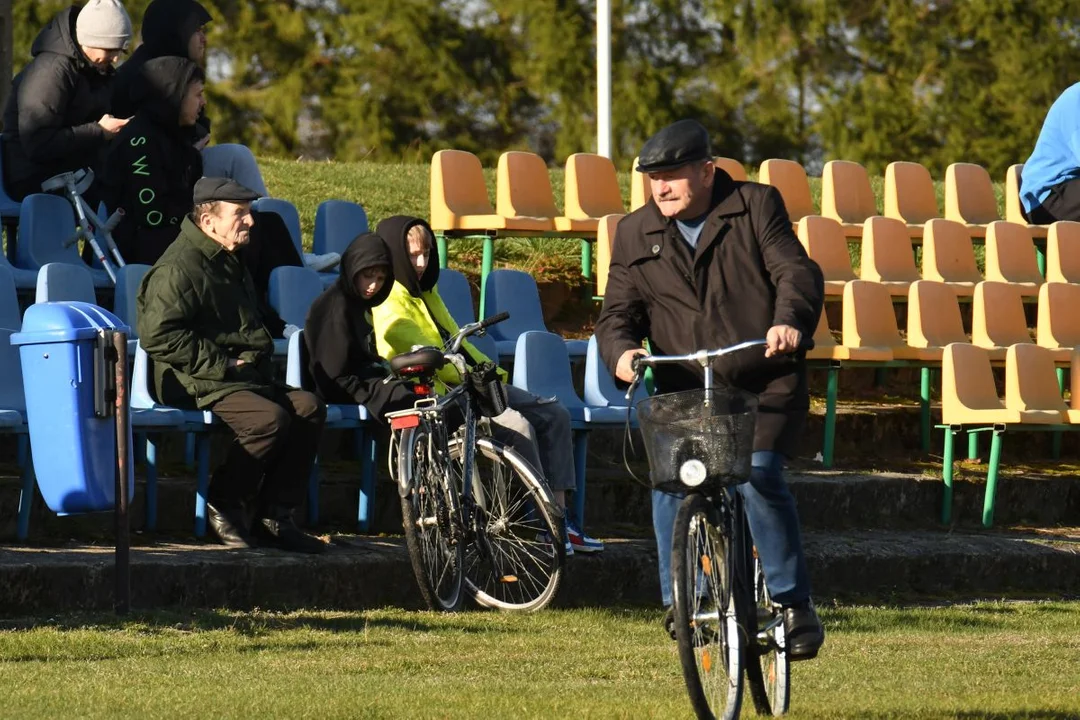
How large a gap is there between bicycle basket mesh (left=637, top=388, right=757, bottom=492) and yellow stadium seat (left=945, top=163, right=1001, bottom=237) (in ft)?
29.1

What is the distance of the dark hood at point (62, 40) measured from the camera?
9703mm

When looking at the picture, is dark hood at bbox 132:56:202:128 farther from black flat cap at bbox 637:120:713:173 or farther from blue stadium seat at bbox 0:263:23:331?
black flat cap at bbox 637:120:713:173

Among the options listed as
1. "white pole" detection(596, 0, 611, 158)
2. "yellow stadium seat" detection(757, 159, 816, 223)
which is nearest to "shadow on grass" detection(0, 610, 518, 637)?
"yellow stadium seat" detection(757, 159, 816, 223)

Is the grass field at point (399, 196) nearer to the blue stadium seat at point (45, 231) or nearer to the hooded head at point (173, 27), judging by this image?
the hooded head at point (173, 27)

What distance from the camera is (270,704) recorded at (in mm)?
5449

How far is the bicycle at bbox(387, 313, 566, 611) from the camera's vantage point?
765cm

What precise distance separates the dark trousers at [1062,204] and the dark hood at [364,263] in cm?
522

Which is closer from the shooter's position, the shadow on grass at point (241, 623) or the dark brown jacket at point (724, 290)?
Result: the dark brown jacket at point (724, 290)

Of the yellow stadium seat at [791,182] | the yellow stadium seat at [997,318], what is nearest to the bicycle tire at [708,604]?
the yellow stadium seat at [997,318]

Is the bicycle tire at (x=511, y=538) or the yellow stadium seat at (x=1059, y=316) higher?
the yellow stadium seat at (x=1059, y=316)

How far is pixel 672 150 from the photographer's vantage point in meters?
5.50

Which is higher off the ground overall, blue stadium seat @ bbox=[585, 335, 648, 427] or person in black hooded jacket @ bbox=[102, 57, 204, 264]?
person in black hooded jacket @ bbox=[102, 57, 204, 264]

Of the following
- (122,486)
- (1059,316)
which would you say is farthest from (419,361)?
(1059,316)

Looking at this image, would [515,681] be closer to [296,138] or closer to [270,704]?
[270,704]
